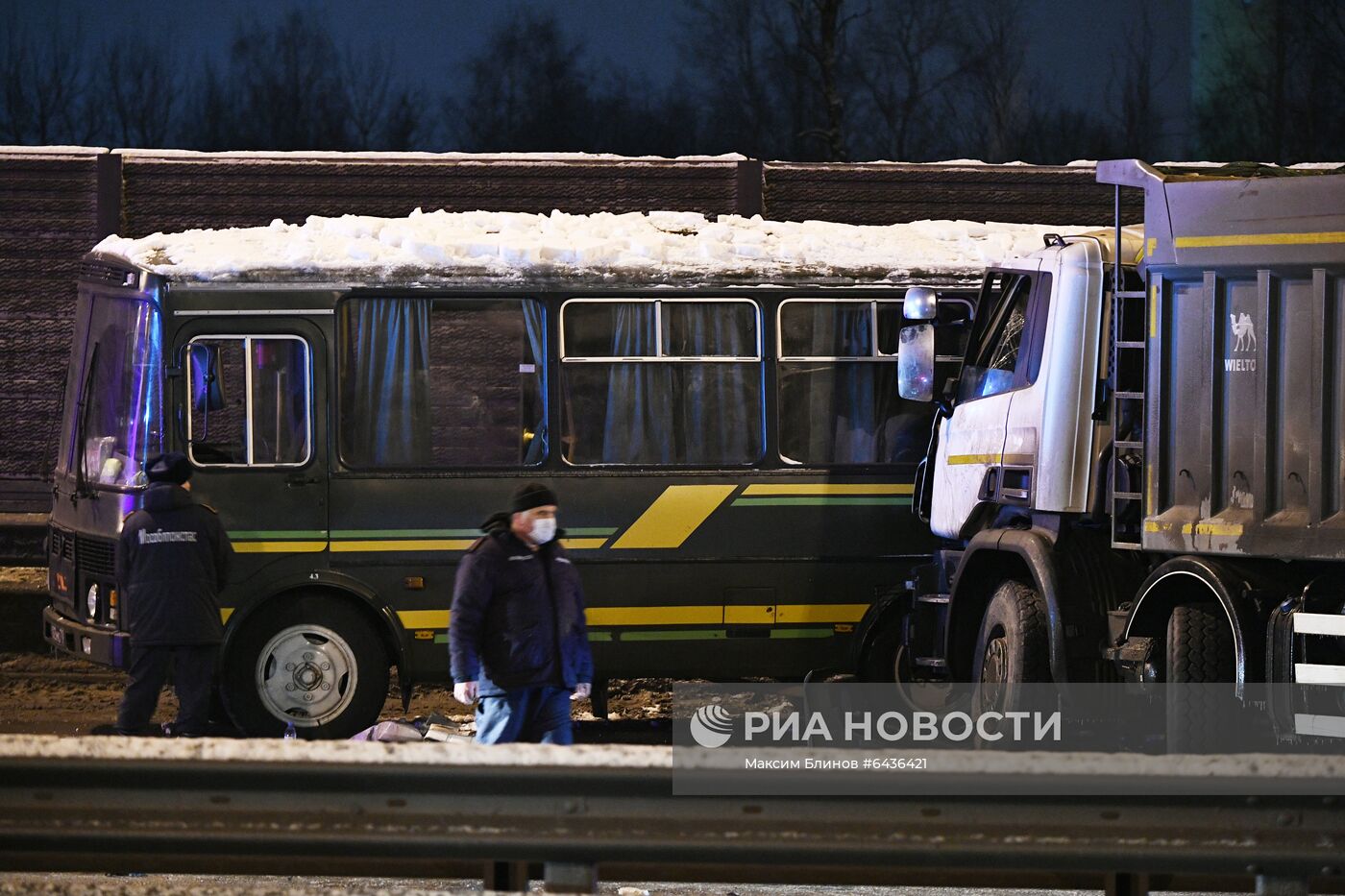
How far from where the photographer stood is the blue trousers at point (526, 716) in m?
6.68

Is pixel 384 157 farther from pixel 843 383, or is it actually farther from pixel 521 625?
pixel 521 625

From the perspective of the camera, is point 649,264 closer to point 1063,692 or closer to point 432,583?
point 432,583

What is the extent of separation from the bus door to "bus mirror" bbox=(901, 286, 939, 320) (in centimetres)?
351

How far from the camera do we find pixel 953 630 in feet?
29.2

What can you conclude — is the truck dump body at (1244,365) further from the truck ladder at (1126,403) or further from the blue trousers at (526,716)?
the blue trousers at (526,716)

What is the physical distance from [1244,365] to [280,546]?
5657mm

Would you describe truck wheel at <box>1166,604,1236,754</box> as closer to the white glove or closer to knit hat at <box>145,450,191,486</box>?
the white glove

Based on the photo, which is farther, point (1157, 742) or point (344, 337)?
point (344, 337)

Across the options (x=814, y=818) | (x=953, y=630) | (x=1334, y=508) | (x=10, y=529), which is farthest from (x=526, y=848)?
(x=10, y=529)

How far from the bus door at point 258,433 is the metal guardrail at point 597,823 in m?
5.38

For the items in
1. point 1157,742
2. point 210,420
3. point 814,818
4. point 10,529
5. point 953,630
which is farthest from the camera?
point 10,529

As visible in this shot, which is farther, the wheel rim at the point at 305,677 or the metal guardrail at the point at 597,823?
the wheel rim at the point at 305,677

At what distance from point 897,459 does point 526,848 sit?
6.25 m

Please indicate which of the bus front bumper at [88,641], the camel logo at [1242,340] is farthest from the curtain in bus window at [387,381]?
the camel logo at [1242,340]
